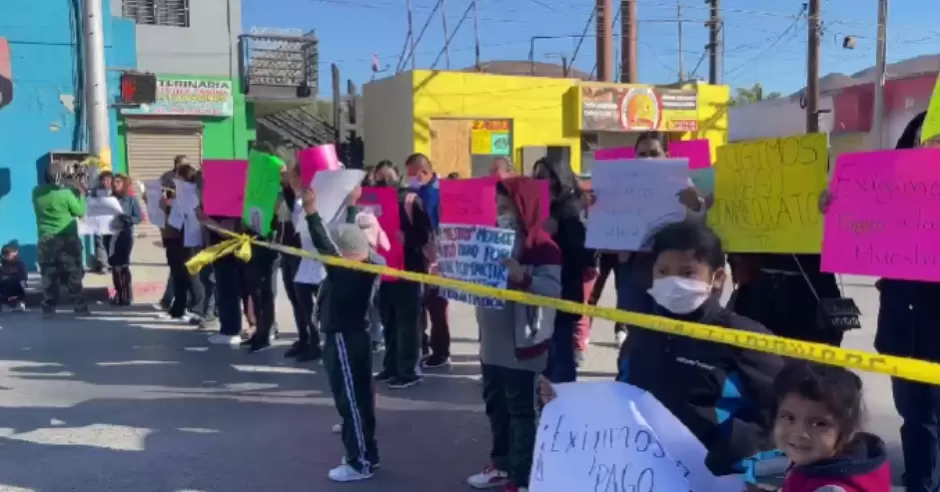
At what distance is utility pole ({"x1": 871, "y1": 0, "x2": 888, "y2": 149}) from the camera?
77.2ft

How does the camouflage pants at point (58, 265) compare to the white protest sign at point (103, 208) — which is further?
the white protest sign at point (103, 208)

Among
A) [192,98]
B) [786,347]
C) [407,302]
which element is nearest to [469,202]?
[407,302]

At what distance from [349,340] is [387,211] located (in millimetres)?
2360

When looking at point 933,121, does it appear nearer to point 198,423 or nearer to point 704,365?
point 704,365

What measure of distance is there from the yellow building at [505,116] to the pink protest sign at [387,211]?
52.6ft

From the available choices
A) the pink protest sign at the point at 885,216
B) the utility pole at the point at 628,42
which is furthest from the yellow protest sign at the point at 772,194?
the utility pole at the point at 628,42

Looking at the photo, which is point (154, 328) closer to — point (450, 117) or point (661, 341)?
point (661, 341)

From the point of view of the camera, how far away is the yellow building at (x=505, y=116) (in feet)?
77.3

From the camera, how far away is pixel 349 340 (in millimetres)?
4875

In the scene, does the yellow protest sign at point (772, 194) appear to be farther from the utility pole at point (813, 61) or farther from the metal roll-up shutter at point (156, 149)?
the utility pole at point (813, 61)

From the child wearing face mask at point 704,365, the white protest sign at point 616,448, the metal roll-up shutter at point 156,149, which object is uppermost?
the metal roll-up shutter at point 156,149

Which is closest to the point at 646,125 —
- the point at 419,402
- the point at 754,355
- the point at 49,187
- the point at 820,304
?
the point at 49,187

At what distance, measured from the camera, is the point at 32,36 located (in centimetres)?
1437

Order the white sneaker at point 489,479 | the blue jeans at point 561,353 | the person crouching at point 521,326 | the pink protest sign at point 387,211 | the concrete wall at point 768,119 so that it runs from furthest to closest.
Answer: the concrete wall at point 768,119, the pink protest sign at point 387,211, the blue jeans at point 561,353, the white sneaker at point 489,479, the person crouching at point 521,326
